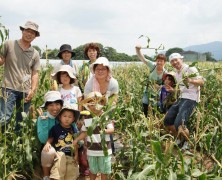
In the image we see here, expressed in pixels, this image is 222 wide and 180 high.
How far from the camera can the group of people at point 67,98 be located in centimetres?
283

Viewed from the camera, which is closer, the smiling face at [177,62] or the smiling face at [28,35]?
the smiling face at [28,35]

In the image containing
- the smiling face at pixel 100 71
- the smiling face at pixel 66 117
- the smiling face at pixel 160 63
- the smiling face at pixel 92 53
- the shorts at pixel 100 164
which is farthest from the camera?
the smiling face at pixel 160 63

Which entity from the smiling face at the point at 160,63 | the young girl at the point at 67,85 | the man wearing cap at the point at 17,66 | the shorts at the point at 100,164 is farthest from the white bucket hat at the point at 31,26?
the smiling face at the point at 160,63

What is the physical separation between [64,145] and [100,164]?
0.46m

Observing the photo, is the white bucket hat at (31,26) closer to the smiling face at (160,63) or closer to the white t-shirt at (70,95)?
the white t-shirt at (70,95)

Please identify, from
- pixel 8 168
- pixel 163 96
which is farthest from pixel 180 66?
pixel 8 168

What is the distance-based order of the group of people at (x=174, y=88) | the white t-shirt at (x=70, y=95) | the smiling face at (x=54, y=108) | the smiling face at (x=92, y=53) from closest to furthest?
the smiling face at (x=54, y=108)
the white t-shirt at (x=70, y=95)
the smiling face at (x=92, y=53)
the group of people at (x=174, y=88)

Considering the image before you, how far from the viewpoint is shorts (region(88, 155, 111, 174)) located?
2.79 m

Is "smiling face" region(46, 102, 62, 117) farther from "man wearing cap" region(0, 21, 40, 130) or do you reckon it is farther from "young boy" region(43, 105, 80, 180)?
"man wearing cap" region(0, 21, 40, 130)

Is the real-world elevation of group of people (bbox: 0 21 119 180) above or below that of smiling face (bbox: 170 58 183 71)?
below

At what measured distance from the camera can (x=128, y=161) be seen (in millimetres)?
3391

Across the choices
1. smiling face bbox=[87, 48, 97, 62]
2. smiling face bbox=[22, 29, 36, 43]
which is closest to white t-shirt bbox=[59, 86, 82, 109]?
smiling face bbox=[87, 48, 97, 62]

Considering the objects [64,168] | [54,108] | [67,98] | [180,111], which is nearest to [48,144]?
[64,168]

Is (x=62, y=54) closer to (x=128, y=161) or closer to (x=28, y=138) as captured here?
(x=28, y=138)
